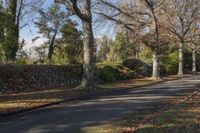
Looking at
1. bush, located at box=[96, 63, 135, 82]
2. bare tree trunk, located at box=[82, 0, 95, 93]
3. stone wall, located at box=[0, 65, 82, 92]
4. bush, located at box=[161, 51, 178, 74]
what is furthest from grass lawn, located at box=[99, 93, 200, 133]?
bush, located at box=[161, 51, 178, 74]

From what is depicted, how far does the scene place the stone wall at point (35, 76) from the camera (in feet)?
82.5

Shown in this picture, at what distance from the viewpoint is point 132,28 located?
40.2 metres

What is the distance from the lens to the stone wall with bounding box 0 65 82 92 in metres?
25.1

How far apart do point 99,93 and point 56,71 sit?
7.82m

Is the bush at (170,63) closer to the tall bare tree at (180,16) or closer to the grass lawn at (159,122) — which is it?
the tall bare tree at (180,16)

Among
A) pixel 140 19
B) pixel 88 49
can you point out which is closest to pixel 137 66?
pixel 140 19

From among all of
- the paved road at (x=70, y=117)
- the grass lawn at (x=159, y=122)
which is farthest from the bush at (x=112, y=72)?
the grass lawn at (x=159, y=122)

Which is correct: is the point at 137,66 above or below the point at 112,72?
above

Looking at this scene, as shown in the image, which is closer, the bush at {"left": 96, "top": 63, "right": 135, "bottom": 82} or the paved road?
the paved road

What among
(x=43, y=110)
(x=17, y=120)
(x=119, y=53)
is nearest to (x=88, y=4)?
(x=43, y=110)

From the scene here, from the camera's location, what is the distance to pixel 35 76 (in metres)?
27.9

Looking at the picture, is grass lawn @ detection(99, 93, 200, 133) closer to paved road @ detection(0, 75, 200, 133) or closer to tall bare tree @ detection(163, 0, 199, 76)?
paved road @ detection(0, 75, 200, 133)

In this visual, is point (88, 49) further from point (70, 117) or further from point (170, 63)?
point (170, 63)

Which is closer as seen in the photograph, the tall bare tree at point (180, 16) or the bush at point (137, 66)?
the bush at point (137, 66)
